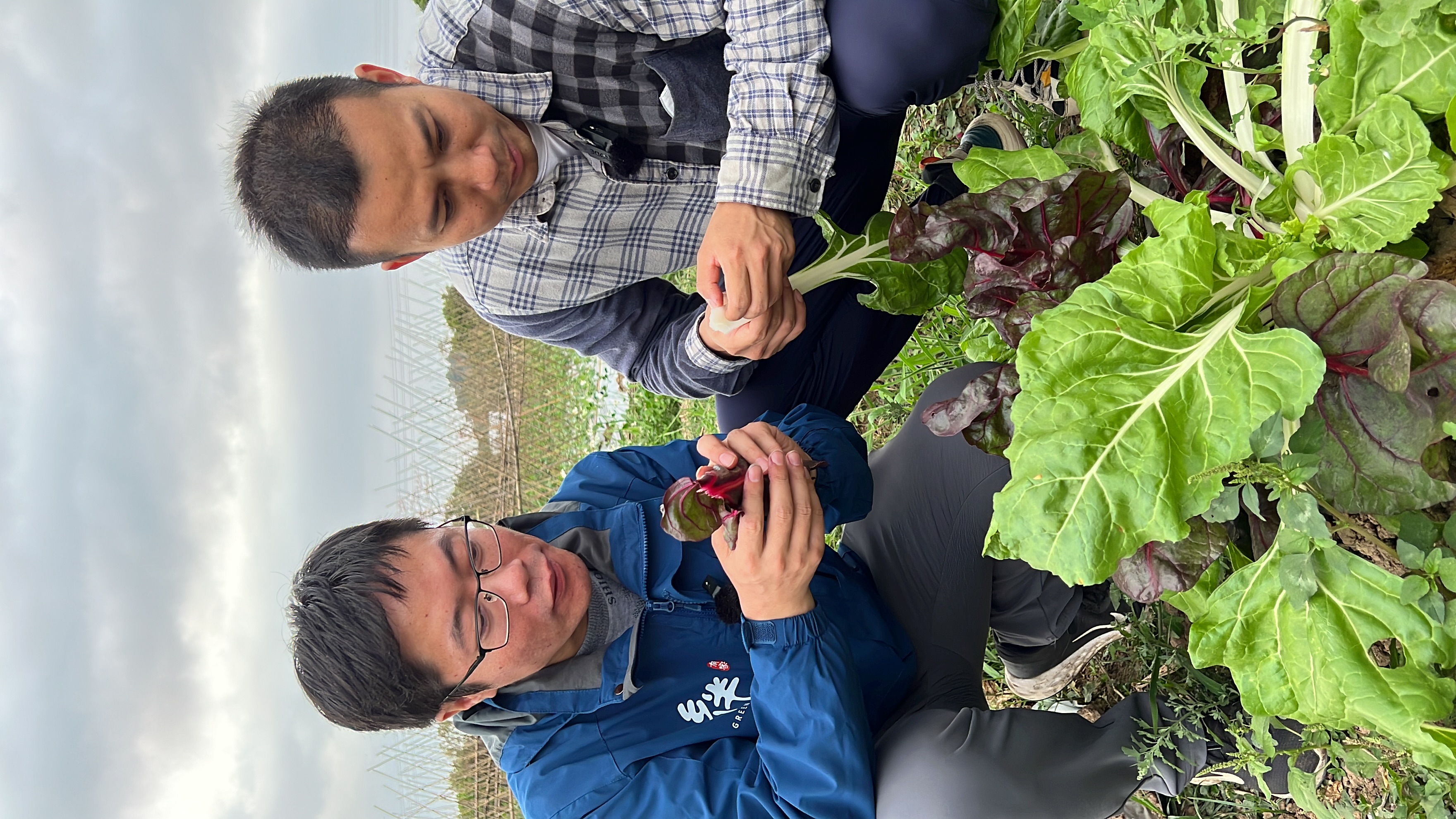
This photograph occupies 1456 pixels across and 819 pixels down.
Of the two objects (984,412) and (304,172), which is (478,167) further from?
(984,412)

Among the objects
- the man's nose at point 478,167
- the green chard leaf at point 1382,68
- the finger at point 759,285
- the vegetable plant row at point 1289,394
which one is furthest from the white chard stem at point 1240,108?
the man's nose at point 478,167

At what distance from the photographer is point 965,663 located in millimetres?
1925

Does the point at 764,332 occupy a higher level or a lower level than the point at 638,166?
lower

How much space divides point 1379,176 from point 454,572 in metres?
1.75

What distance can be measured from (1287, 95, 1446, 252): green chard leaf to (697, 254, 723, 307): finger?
3.11 ft

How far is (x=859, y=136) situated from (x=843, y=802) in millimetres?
1531

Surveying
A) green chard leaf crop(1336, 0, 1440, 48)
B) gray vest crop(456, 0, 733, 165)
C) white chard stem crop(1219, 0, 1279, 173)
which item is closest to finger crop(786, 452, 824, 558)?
gray vest crop(456, 0, 733, 165)

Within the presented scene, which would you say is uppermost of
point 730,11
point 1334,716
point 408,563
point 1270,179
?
point 730,11

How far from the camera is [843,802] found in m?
1.61

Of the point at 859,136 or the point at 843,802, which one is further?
the point at 859,136

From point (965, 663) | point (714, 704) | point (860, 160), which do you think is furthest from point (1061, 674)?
point (860, 160)

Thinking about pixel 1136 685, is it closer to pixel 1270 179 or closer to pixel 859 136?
pixel 1270 179

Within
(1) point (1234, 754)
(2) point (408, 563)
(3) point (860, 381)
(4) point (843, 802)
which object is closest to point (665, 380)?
(3) point (860, 381)

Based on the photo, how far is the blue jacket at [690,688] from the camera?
162 cm
